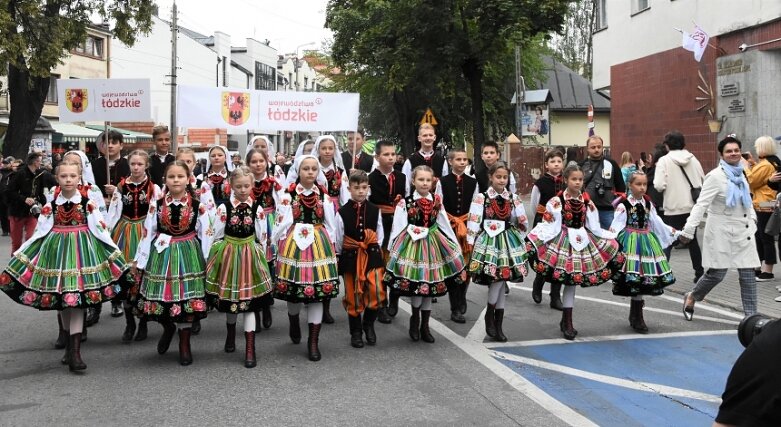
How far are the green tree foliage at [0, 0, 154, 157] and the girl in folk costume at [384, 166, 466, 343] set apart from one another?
56.0ft

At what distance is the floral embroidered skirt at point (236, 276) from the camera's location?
669 cm

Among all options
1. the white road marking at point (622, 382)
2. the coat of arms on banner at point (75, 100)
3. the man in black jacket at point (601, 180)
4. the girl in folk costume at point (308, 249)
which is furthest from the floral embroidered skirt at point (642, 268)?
the coat of arms on banner at point (75, 100)

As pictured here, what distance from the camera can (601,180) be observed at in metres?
10.5

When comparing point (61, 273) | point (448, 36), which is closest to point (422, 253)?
point (61, 273)

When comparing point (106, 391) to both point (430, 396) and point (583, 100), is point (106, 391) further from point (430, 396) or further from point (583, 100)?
point (583, 100)

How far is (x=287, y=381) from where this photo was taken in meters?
6.18

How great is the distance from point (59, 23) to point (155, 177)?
627 inches

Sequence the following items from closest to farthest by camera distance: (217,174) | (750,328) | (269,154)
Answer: (750,328) < (217,174) < (269,154)

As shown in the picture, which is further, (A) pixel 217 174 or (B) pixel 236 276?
(A) pixel 217 174

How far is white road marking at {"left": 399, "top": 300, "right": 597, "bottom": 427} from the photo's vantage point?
5273mm

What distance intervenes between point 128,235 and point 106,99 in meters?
3.06

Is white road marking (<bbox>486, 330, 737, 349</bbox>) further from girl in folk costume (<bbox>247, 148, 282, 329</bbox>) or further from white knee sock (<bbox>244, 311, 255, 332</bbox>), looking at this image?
girl in folk costume (<bbox>247, 148, 282, 329</bbox>)

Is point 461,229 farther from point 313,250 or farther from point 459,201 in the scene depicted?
point 313,250

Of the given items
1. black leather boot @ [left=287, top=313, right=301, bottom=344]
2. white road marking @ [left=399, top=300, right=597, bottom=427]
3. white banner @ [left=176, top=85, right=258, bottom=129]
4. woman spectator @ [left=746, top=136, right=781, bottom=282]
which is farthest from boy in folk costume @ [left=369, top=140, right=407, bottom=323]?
woman spectator @ [left=746, top=136, right=781, bottom=282]
